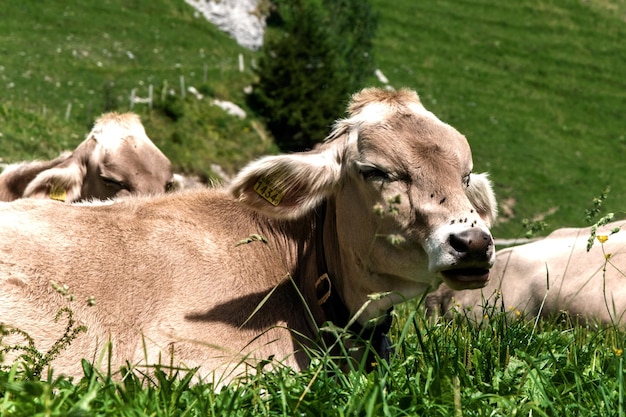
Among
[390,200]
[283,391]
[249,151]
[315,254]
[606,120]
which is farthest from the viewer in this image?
[606,120]

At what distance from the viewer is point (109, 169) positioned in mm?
9664

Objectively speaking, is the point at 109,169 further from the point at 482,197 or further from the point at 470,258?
the point at 470,258

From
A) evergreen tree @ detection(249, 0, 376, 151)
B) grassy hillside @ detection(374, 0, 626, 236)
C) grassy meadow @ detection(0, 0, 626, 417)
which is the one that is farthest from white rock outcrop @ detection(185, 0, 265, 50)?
grassy hillside @ detection(374, 0, 626, 236)

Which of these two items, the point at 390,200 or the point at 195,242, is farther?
the point at 195,242

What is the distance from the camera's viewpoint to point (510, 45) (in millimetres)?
66750

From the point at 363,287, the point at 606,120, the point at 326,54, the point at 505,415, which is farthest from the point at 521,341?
the point at 606,120

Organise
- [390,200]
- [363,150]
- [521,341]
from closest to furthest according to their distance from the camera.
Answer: [390,200], [521,341], [363,150]

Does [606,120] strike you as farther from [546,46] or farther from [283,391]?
[283,391]

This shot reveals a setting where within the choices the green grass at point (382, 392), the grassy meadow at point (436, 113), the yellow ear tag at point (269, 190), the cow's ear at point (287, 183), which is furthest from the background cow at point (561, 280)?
the green grass at point (382, 392)

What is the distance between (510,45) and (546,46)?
141 inches

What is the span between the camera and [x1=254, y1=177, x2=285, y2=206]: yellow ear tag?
5.48 meters

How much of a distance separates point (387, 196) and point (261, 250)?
3.88 feet

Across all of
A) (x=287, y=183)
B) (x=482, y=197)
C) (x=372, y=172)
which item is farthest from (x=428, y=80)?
(x=372, y=172)

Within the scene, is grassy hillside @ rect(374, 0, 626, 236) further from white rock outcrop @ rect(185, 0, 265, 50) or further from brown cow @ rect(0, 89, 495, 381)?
brown cow @ rect(0, 89, 495, 381)
